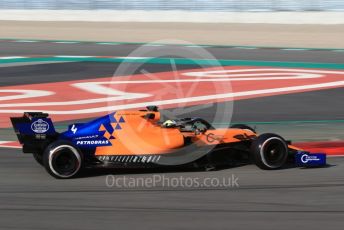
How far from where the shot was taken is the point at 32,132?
9070 millimetres

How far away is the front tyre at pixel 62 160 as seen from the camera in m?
8.83

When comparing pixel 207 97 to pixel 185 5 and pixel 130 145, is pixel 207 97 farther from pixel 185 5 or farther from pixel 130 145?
pixel 185 5

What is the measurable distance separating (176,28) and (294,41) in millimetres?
6461

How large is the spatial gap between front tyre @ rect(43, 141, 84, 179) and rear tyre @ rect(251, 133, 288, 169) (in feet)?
7.59

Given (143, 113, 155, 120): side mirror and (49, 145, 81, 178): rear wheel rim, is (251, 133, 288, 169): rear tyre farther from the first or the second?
(49, 145, 81, 178): rear wheel rim

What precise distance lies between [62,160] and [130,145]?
0.90 meters

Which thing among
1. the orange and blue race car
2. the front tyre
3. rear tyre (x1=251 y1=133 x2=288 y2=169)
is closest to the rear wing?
the orange and blue race car

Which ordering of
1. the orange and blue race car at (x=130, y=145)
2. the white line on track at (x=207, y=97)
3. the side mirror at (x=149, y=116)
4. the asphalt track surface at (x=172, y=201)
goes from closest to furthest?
the asphalt track surface at (x=172, y=201)
the orange and blue race car at (x=130, y=145)
the side mirror at (x=149, y=116)
the white line on track at (x=207, y=97)

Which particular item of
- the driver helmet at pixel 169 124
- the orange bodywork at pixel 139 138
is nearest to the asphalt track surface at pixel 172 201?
the orange bodywork at pixel 139 138

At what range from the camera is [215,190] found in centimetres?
839

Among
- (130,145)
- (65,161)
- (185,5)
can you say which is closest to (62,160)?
(65,161)

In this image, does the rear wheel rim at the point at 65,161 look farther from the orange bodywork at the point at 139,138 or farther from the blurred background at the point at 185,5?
the blurred background at the point at 185,5

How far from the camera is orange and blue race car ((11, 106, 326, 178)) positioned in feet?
29.4

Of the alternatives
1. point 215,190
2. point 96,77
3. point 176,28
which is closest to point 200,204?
point 215,190
